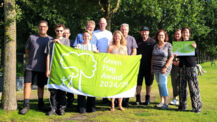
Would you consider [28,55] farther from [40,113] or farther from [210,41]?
[210,41]

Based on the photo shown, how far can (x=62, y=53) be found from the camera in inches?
260

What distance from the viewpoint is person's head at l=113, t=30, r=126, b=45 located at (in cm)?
709

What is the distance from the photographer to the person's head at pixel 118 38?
23.3 ft

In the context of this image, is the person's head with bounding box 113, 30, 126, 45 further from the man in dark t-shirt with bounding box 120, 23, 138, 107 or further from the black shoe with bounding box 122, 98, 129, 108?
the black shoe with bounding box 122, 98, 129, 108

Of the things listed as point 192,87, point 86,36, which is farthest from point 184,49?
point 86,36

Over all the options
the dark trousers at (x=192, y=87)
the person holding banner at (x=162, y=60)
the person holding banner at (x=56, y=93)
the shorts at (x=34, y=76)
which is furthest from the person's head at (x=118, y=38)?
the shorts at (x=34, y=76)

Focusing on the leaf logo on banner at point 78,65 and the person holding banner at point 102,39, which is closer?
the leaf logo on banner at point 78,65

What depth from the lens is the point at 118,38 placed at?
711cm

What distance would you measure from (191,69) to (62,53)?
352 centimetres

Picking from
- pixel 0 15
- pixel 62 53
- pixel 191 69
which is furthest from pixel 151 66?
pixel 0 15

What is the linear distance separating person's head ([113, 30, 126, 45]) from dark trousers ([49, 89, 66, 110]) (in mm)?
1981

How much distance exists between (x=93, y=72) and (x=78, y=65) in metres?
0.45

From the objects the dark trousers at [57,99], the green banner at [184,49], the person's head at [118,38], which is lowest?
the dark trousers at [57,99]

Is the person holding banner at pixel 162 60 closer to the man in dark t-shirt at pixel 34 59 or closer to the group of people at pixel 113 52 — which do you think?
the group of people at pixel 113 52
